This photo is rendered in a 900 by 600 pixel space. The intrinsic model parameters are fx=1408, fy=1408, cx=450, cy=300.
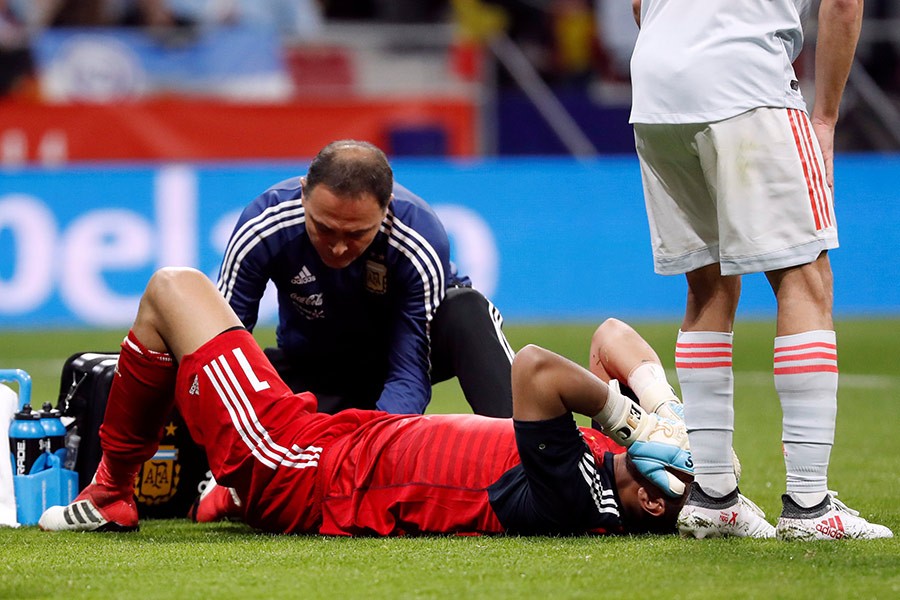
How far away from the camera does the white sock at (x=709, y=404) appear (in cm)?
381

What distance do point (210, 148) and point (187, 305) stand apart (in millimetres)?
9032

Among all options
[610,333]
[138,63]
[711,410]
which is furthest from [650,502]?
[138,63]

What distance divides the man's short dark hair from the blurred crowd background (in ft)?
27.6

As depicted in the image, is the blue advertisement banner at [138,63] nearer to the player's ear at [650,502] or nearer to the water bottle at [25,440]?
the water bottle at [25,440]

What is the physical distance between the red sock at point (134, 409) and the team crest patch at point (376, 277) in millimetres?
1060

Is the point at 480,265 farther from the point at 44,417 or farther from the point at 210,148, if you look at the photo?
the point at 44,417

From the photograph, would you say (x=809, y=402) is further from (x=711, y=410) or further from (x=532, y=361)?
(x=532, y=361)

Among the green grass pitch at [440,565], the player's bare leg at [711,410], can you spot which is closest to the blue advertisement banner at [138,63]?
the green grass pitch at [440,565]

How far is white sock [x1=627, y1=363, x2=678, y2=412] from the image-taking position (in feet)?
13.4

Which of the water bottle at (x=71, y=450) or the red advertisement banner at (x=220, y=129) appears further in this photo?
the red advertisement banner at (x=220, y=129)

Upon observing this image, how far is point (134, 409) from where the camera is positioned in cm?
396

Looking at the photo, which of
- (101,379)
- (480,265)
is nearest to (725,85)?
(101,379)

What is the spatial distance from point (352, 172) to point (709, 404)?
129 centimetres

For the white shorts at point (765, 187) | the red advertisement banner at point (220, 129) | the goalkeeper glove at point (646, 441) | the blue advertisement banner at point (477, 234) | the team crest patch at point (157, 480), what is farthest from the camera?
the red advertisement banner at point (220, 129)
